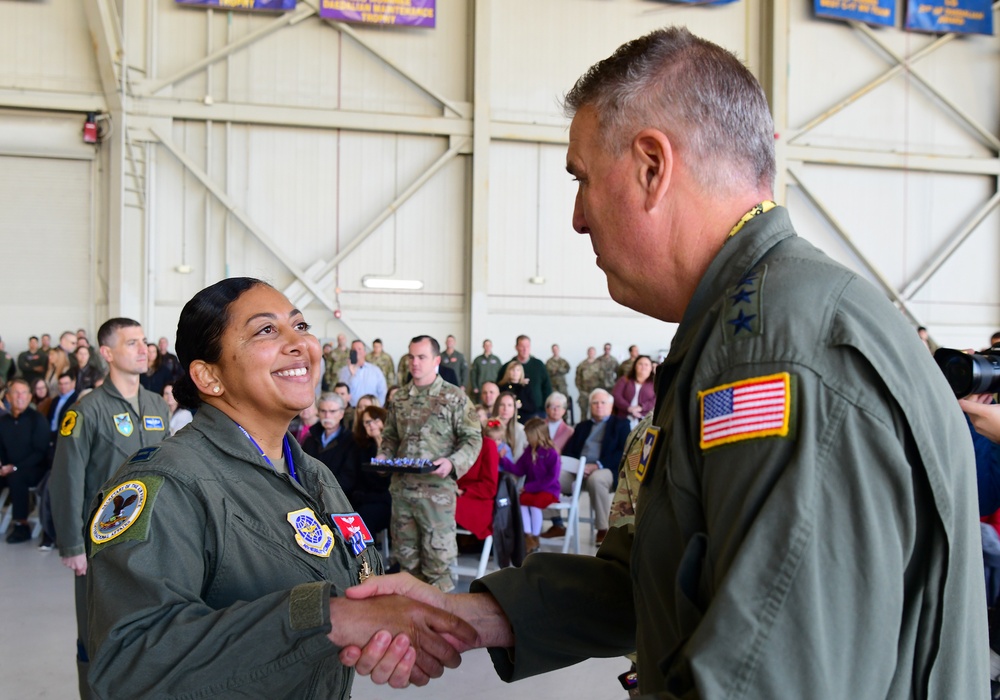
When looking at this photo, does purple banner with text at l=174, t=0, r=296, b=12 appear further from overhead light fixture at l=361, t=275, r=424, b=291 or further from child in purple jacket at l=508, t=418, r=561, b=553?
child in purple jacket at l=508, t=418, r=561, b=553

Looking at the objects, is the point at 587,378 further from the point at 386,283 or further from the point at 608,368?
the point at 386,283

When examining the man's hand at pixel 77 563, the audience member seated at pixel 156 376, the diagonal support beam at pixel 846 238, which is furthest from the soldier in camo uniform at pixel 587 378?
the man's hand at pixel 77 563

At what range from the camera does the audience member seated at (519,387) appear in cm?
1148

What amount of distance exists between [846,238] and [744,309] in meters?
15.0

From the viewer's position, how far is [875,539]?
83cm

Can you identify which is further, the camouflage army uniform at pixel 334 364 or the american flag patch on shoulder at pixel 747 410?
the camouflage army uniform at pixel 334 364

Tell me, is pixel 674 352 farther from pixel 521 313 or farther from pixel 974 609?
pixel 521 313

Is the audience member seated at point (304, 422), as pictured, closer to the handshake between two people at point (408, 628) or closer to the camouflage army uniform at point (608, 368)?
the handshake between two people at point (408, 628)

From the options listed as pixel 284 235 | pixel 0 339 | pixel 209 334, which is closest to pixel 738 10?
pixel 284 235

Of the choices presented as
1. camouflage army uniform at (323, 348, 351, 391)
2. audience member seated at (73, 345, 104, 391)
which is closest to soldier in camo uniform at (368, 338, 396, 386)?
camouflage army uniform at (323, 348, 351, 391)

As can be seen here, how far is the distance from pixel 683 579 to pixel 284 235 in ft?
43.8

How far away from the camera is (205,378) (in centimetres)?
198

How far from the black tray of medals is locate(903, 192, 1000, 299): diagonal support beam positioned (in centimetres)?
1234

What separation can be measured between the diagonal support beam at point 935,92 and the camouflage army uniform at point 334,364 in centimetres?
1068
